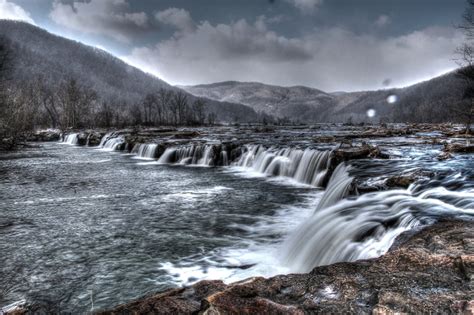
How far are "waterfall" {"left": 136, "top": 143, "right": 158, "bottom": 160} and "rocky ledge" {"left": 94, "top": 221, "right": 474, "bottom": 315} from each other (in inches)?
969

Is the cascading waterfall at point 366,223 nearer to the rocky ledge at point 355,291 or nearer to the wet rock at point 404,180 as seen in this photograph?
the wet rock at point 404,180

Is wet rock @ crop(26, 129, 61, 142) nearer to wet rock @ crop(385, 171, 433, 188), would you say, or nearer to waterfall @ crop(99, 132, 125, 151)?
waterfall @ crop(99, 132, 125, 151)

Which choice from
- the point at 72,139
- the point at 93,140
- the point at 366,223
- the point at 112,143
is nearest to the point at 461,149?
the point at 366,223

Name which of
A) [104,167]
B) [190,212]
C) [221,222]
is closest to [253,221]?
[221,222]

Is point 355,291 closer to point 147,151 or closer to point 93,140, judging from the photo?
point 147,151

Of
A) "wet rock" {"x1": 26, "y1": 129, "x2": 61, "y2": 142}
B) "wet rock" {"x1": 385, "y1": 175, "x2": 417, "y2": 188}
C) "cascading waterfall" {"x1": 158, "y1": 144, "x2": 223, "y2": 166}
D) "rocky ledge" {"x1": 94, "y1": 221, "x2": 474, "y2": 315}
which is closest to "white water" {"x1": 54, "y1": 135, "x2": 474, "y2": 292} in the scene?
"wet rock" {"x1": 385, "y1": 175, "x2": 417, "y2": 188}

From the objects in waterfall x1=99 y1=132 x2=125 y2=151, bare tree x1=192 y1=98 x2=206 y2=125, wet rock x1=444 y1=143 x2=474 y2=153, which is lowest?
waterfall x1=99 y1=132 x2=125 y2=151

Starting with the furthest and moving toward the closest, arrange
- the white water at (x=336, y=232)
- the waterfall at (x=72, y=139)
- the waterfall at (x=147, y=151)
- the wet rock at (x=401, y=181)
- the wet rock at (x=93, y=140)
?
the waterfall at (x=72, y=139) < the wet rock at (x=93, y=140) < the waterfall at (x=147, y=151) < the wet rock at (x=401, y=181) < the white water at (x=336, y=232)

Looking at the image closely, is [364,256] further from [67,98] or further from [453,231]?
[67,98]

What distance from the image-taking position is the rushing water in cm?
581

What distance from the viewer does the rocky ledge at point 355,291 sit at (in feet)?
9.28

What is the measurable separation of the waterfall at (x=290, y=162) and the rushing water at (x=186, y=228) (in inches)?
35.1

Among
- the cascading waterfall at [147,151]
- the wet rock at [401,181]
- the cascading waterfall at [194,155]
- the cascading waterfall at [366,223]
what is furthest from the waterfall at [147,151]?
the cascading waterfall at [366,223]

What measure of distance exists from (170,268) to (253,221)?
12.1 feet
